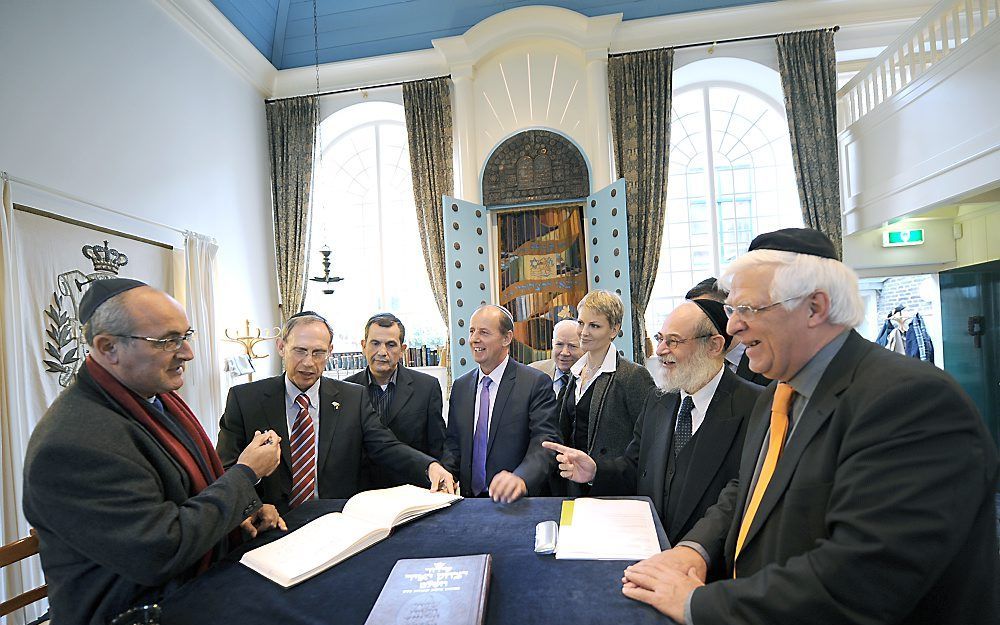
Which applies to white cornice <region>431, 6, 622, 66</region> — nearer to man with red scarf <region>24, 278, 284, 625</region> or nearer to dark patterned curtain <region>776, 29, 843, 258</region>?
dark patterned curtain <region>776, 29, 843, 258</region>

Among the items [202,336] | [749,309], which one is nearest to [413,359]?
[202,336]

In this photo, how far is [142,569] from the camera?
1343 mm

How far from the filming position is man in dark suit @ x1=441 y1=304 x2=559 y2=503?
282 centimetres

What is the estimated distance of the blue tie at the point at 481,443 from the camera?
9.46 feet

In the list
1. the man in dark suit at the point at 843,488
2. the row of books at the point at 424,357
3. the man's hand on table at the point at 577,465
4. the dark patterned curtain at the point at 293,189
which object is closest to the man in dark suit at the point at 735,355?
the man's hand on table at the point at 577,465

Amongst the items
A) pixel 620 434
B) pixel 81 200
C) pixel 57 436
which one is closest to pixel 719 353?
pixel 620 434

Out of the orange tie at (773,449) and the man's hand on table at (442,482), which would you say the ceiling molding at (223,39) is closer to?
the man's hand on table at (442,482)

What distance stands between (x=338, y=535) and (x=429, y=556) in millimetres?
304

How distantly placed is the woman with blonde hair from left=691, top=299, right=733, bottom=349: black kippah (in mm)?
729

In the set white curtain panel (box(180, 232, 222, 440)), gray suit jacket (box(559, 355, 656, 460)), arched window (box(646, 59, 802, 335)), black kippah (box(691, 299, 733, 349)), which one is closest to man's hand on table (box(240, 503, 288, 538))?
gray suit jacket (box(559, 355, 656, 460))

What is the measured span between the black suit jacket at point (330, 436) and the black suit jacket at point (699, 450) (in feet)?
3.11

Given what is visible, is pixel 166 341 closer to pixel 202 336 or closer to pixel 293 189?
pixel 202 336

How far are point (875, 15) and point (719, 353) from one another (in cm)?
686

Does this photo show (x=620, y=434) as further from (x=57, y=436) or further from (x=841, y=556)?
(x=57, y=436)
